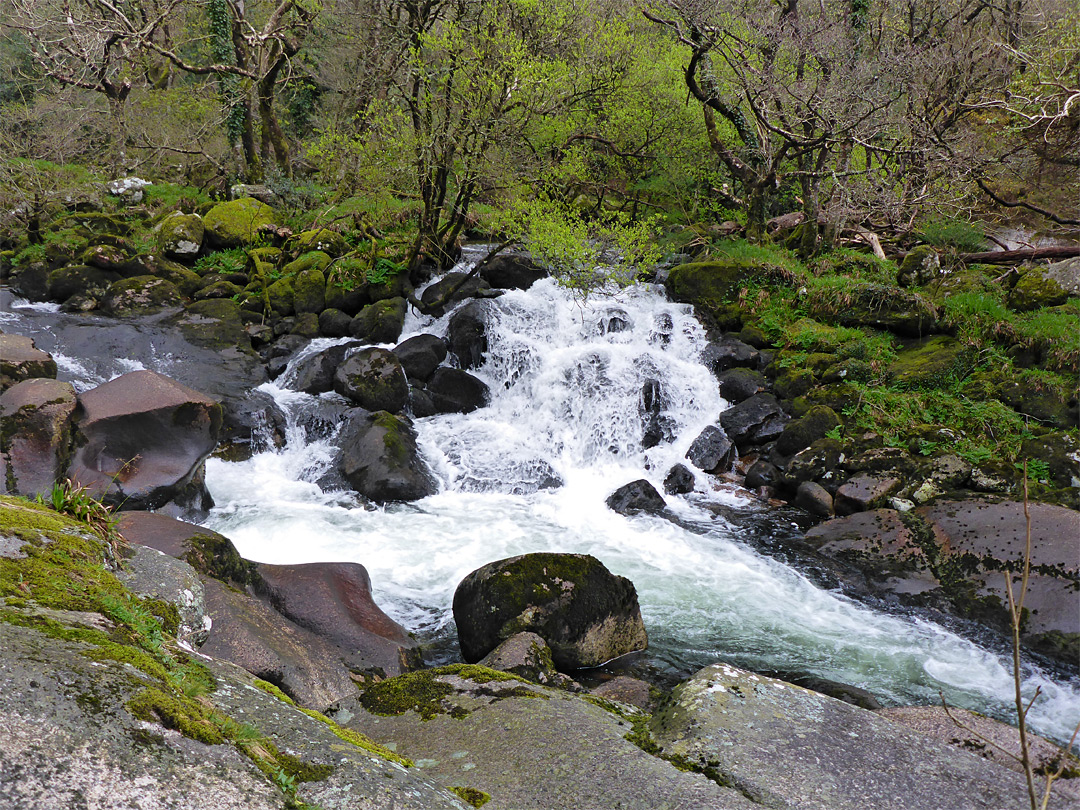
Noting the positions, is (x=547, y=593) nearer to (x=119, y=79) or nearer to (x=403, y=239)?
(x=403, y=239)

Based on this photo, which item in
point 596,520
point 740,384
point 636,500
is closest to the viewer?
point 596,520

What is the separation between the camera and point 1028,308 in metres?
12.0

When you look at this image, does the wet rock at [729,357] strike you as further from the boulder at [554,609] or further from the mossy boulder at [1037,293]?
the boulder at [554,609]

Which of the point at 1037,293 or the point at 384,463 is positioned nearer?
the point at 384,463

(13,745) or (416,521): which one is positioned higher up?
(13,745)

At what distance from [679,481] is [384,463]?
504cm

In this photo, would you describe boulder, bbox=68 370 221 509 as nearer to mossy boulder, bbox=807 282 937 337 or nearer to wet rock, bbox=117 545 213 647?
wet rock, bbox=117 545 213 647

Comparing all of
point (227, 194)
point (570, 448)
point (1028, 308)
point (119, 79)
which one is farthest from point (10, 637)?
point (119, 79)

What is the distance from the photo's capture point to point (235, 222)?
1736 centimetres

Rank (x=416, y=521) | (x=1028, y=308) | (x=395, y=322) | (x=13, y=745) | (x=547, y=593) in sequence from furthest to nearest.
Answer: (x=395, y=322) → (x=1028, y=308) → (x=416, y=521) → (x=547, y=593) → (x=13, y=745)

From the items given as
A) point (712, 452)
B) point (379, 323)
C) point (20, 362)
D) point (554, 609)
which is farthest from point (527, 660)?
point (379, 323)

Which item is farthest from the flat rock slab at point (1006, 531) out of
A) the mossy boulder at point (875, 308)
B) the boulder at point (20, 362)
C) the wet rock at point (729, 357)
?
the boulder at point (20, 362)

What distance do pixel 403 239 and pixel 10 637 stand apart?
1503 cm

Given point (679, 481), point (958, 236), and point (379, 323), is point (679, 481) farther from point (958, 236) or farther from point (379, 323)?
point (958, 236)
